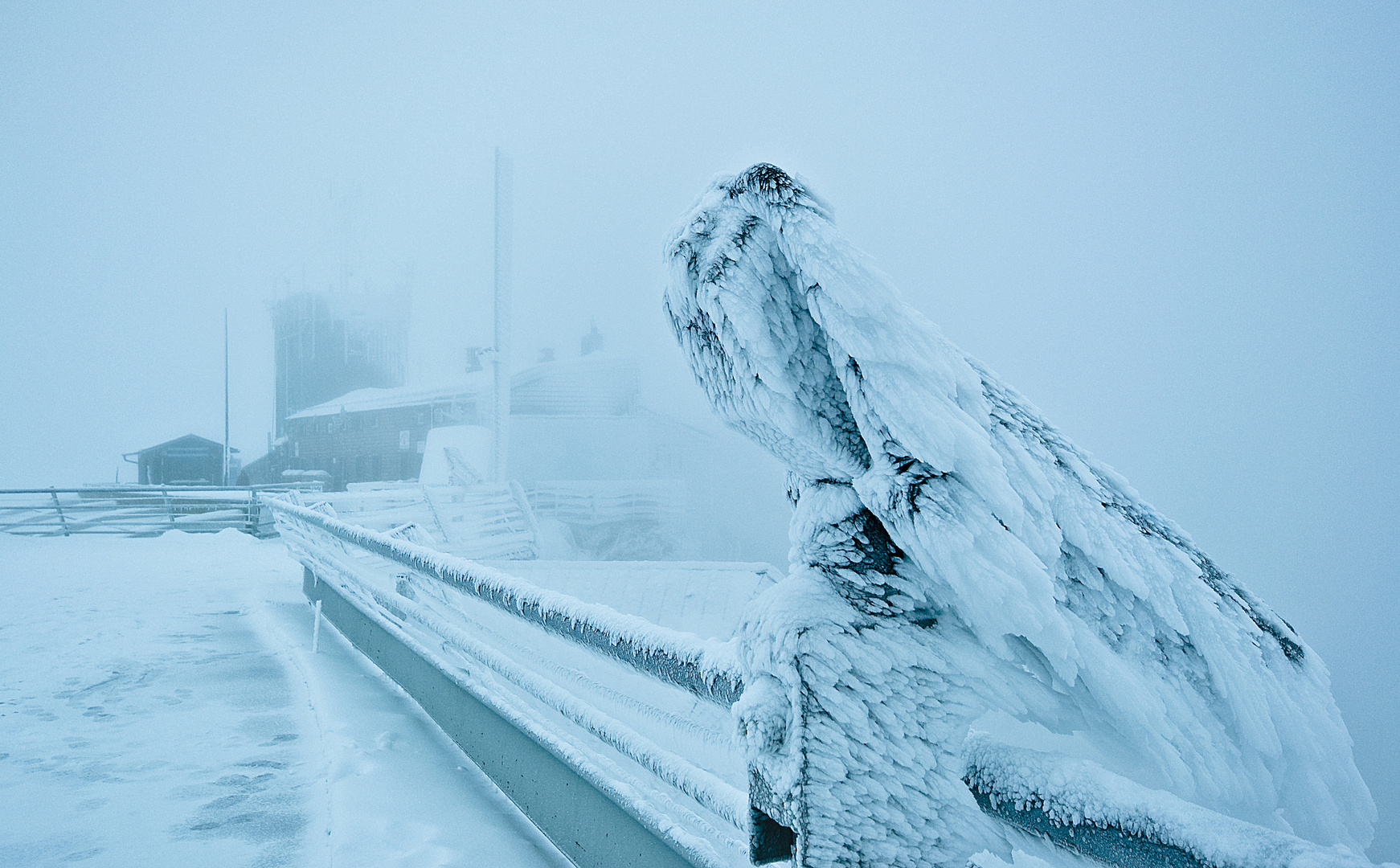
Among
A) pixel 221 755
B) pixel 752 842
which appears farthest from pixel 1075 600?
pixel 221 755

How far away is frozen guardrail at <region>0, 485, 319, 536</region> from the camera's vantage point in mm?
14891

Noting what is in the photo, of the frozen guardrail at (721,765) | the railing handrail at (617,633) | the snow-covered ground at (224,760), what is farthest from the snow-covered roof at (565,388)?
the railing handrail at (617,633)

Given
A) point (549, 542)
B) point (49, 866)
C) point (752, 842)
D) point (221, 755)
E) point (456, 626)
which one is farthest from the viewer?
point (549, 542)

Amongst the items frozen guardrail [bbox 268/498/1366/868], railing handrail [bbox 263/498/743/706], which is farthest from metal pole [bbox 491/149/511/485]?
railing handrail [bbox 263/498/743/706]

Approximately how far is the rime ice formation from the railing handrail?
19 cm

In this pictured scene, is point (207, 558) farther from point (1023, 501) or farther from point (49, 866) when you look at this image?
point (1023, 501)

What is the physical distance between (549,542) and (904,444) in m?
20.5

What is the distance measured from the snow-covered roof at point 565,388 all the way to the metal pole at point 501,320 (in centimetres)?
1073

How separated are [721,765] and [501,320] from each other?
52.5ft

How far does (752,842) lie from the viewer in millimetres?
884

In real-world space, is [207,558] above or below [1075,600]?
below

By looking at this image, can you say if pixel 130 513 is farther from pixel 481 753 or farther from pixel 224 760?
pixel 481 753

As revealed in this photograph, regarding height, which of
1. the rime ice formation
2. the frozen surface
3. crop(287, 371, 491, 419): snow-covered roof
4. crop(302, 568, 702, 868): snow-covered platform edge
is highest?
crop(287, 371, 491, 419): snow-covered roof

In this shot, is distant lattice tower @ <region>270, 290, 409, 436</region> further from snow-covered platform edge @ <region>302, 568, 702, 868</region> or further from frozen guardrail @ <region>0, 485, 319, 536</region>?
snow-covered platform edge @ <region>302, 568, 702, 868</region>
